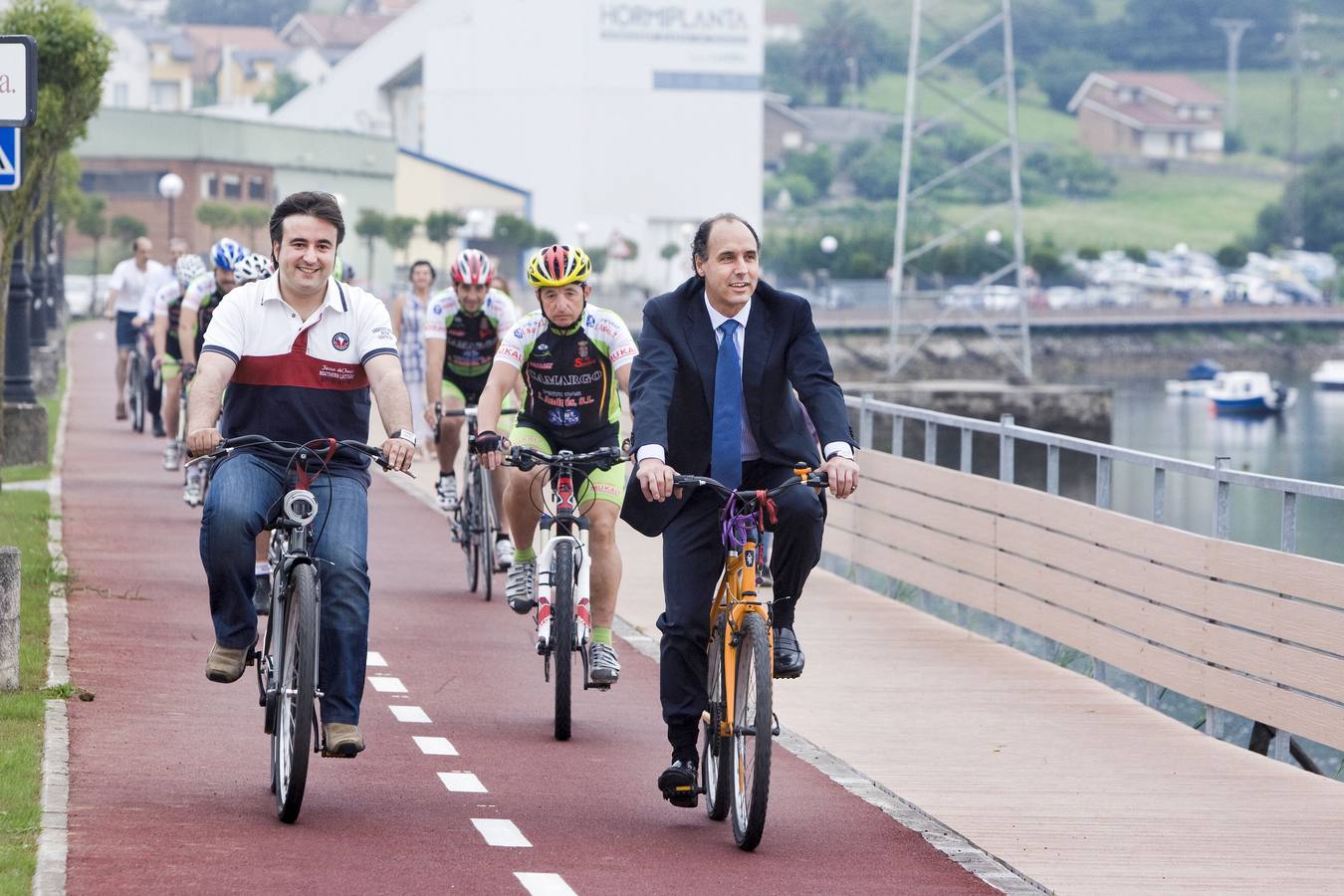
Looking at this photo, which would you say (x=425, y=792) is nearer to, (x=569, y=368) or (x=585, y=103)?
(x=569, y=368)

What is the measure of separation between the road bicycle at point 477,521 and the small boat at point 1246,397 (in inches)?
2891

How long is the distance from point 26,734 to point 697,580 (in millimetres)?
2507

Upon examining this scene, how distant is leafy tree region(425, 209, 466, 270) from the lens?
9838 centimetres

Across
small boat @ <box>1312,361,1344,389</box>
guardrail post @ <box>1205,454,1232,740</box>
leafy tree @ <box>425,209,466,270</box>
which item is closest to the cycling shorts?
guardrail post @ <box>1205,454,1232,740</box>

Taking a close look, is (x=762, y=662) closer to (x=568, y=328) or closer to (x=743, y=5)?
(x=568, y=328)

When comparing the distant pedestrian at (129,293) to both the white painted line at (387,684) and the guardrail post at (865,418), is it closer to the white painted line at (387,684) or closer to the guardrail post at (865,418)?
the guardrail post at (865,418)

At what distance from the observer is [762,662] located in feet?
23.6

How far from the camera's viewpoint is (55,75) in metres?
19.3

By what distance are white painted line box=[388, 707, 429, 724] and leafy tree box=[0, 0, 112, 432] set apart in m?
9.83

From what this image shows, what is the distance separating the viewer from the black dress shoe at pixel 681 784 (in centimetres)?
774

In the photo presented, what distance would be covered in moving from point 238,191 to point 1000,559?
288ft

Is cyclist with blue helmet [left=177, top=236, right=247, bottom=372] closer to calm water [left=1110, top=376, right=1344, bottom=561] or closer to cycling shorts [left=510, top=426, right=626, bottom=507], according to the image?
cycling shorts [left=510, top=426, right=626, bottom=507]

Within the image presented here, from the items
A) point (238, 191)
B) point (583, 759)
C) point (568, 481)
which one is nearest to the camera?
point (583, 759)

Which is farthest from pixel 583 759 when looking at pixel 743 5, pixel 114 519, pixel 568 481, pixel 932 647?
pixel 743 5
